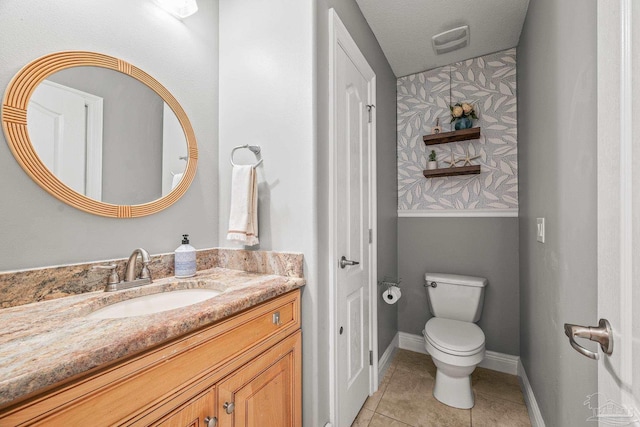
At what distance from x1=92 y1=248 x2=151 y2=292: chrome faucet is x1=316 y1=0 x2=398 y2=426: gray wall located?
0.72 m

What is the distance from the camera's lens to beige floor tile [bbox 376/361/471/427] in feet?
5.23

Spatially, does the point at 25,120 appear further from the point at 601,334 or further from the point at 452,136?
the point at 452,136

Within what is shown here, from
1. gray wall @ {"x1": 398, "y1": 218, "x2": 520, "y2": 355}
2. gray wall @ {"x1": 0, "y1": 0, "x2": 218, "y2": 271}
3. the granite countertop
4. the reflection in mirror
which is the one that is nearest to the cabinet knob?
the granite countertop

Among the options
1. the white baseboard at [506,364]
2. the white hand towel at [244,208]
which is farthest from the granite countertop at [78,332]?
the white baseboard at [506,364]

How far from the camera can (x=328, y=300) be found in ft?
4.47

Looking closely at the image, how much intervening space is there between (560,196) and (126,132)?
1.86 metres

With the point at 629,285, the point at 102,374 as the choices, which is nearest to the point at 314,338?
the point at 102,374

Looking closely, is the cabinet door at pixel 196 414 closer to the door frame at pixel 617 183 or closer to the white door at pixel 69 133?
the white door at pixel 69 133

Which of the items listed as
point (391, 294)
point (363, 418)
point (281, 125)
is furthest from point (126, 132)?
point (363, 418)

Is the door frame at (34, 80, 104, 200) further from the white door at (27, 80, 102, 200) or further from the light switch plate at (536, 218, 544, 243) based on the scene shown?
the light switch plate at (536, 218, 544, 243)

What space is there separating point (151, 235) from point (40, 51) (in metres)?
0.73

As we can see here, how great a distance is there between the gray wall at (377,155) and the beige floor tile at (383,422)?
0.43 metres

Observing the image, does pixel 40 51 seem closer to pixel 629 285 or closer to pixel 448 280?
pixel 629 285

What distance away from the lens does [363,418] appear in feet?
5.32
